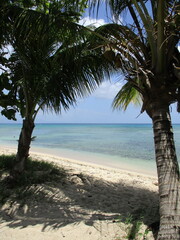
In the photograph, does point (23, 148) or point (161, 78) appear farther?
point (23, 148)

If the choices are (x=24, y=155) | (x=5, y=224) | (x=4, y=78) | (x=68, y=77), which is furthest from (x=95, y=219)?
(x=4, y=78)

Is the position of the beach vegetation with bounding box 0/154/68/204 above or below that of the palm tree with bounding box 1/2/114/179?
below

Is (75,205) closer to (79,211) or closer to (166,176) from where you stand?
(79,211)

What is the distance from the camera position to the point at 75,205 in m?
3.91

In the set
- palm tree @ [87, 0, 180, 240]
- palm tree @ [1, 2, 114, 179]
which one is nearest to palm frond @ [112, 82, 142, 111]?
palm tree @ [1, 2, 114, 179]

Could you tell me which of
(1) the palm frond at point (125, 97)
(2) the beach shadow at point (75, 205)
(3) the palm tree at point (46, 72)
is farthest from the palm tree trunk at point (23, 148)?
(1) the palm frond at point (125, 97)

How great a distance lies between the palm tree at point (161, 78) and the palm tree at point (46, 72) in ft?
3.31

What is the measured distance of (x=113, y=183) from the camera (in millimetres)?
5582

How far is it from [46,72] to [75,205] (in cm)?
253

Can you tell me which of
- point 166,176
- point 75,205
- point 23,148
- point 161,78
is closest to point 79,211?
point 75,205

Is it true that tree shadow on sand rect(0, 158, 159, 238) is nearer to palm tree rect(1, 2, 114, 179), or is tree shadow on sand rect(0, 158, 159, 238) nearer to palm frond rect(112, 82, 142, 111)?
palm tree rect(1, 2, 114, 179)

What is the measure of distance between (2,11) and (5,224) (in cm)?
332

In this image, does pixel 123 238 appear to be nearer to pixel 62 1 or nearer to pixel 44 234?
pixel 44 234

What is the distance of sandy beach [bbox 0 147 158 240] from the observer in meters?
2.83
